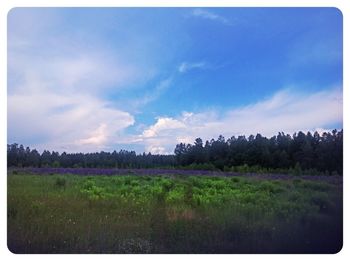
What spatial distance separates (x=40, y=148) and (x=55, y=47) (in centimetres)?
120

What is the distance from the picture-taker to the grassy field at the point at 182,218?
653cm

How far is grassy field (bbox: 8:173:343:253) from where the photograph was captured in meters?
6.53

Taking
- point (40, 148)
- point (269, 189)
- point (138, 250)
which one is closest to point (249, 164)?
point (269, 189)

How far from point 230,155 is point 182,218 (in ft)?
3.12

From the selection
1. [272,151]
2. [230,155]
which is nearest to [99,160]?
[230,155]

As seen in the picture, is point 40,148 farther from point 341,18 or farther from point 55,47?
point 341,18

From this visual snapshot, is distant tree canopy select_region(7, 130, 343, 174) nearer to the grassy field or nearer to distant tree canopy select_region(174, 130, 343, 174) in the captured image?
distant tree canopy select_region(174, 130, 343, 174)

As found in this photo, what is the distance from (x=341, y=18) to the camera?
21.5 ft

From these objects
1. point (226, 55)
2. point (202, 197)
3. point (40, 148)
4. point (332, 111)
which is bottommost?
point (202, 197)

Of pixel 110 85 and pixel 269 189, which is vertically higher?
pixel 110 85

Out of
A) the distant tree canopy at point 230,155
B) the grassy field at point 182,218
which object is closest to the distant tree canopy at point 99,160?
the distant tree canopy at point 230,155

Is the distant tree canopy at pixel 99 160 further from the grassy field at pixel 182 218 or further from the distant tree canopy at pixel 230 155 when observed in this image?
the grassy field at pixel 182 218

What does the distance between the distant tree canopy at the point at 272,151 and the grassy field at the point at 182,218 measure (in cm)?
22

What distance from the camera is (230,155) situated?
6.86 metres
